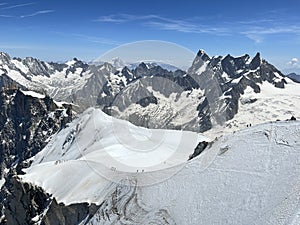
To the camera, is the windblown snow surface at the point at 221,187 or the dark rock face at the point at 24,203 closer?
the windblown snow surface at the point at 221,187

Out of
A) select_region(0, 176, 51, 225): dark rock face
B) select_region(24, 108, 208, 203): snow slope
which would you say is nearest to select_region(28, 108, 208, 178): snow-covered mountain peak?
select_region(24, 108, 208, 203): snow slope

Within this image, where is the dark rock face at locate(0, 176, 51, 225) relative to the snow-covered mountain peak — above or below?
below

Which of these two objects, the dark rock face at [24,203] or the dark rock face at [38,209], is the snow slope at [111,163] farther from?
the dark rock face at [24,203]

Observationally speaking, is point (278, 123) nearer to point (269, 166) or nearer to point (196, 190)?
point (269, 166)

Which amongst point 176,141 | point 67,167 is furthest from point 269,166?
point 176,141

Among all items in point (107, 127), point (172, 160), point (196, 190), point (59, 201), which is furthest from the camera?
point (107, 127)

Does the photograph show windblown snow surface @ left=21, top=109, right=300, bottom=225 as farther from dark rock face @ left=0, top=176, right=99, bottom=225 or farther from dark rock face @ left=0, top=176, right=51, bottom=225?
dark rock face @ left=0, top=176, right=51, bottom=225

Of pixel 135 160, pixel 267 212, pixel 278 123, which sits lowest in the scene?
pixel 135 160

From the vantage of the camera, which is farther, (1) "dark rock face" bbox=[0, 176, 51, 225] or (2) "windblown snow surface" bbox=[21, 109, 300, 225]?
(1) "dark rock face" bbox=[0, 176, 51, 225]

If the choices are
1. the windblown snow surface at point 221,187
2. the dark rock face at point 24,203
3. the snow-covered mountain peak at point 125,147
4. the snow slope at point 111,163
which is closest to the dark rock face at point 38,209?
the dark rock face at point 24,203

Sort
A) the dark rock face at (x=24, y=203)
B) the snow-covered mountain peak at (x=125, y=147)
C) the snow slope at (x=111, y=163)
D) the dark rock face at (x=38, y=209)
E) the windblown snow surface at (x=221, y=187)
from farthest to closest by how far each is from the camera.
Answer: the dark rock face at (x=24, y=203) → the snow-covered mountain peak at (x=125, y=147) → the snow slope at (x=111, y=163) → the dark rock face at (x=38, y=209) → the windblown snow surface at (x=221, y=187)

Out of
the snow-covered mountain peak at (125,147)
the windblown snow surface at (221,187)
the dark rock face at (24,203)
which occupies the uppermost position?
the windblown snow surface at (221,187)
